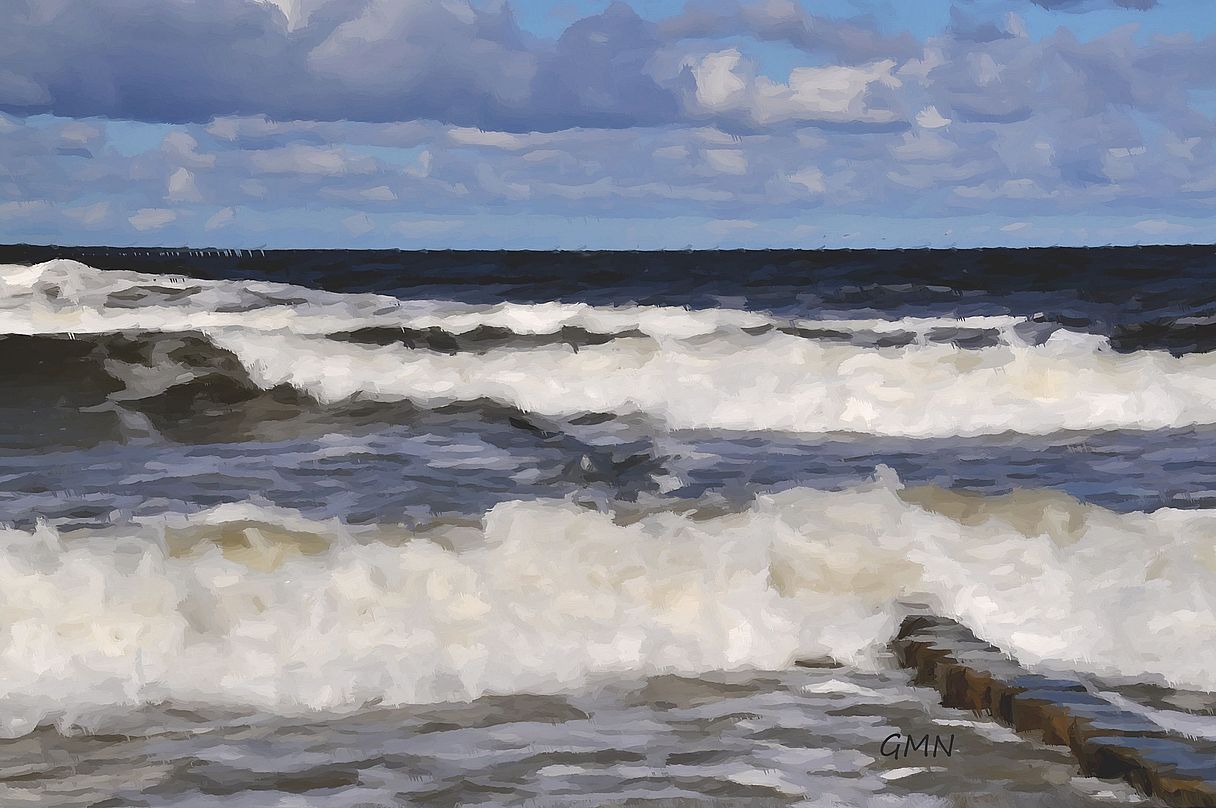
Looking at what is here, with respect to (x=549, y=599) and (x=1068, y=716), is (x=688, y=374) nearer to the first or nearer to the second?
(x=549, y=599)

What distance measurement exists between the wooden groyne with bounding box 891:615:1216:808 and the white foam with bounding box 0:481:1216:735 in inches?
17.3

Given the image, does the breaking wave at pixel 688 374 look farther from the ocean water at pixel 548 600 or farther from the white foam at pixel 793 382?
the ocean water at pixel 548 600

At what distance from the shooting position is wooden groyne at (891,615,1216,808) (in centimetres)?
278

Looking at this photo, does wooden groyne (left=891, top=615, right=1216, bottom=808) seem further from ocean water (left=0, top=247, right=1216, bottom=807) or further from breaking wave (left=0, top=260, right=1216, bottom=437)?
breaking wave (left=0, top=260, right=1216, bottom=437)

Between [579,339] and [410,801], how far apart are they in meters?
13.7

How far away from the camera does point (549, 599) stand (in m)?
4.78

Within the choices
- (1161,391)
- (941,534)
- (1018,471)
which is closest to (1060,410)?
(1161,391)

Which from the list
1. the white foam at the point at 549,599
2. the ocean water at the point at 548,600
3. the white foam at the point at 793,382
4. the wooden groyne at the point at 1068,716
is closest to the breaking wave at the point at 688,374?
the white foam at the point at 793,382

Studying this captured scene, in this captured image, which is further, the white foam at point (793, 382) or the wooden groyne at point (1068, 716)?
the white foam at point (793, 382)

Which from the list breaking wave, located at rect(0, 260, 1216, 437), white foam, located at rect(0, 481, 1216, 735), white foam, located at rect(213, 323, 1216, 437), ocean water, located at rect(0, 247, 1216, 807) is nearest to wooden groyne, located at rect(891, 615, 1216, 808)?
ocean water, located at rect(0, 247, 1216, 807)

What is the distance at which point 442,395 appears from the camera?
1345 cm

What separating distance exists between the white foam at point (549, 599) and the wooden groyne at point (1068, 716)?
44cm

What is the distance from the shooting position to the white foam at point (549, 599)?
4.25m

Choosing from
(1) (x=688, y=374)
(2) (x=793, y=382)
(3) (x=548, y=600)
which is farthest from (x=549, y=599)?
(1) (x=688, y=374)
